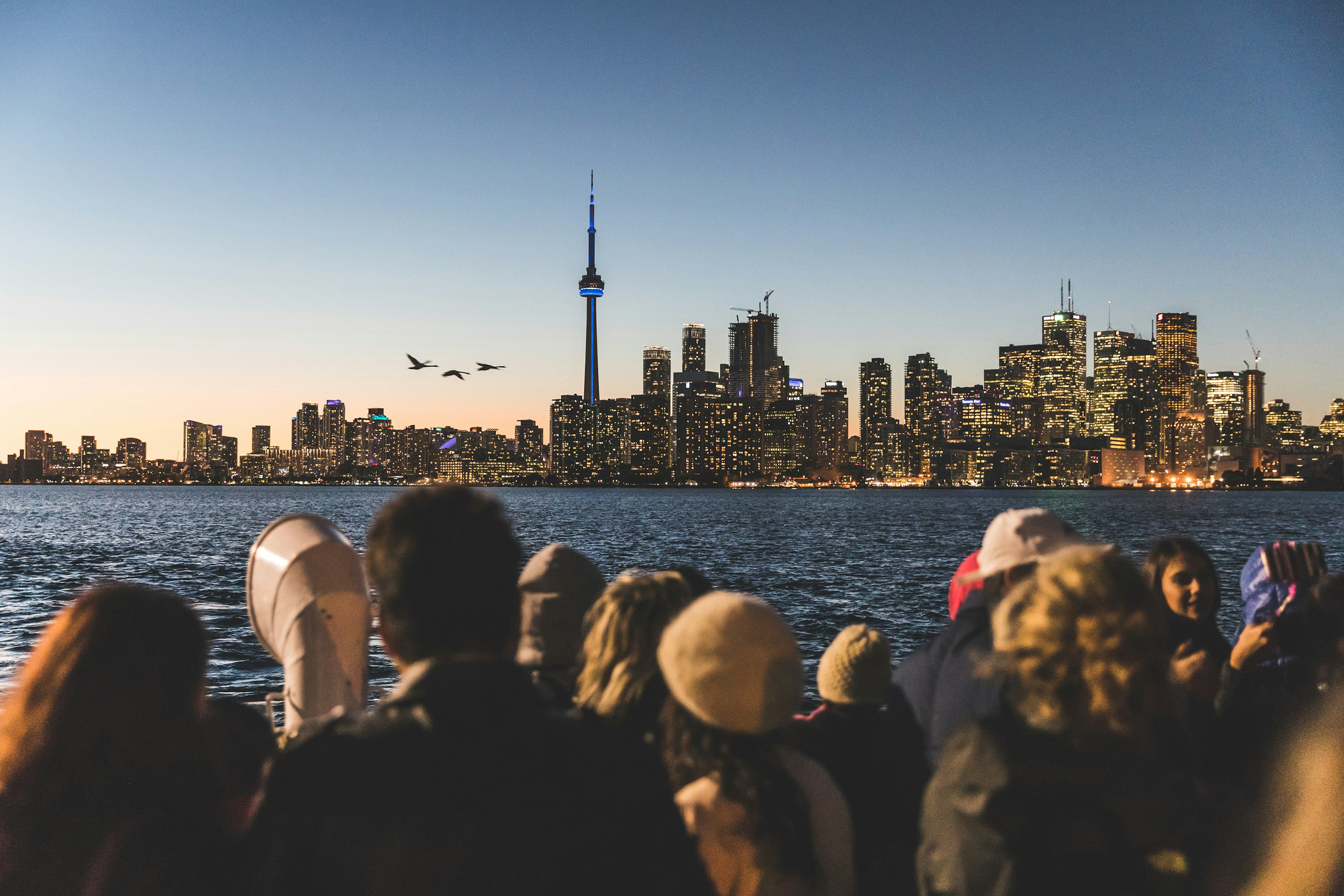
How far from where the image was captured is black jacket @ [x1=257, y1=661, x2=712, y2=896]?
178 cm

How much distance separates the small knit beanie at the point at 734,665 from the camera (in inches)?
86.0

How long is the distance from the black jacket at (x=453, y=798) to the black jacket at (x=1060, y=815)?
80 centimetres

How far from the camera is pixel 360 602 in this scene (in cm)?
480

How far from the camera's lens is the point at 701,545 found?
2406 inches

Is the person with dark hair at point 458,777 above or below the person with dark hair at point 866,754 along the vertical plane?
above

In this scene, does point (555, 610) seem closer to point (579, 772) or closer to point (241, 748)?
point (241, 748)

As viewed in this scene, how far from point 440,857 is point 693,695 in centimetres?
70

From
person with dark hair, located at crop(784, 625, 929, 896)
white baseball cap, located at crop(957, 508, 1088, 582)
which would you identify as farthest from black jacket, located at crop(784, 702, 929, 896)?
white baseball cap, located at crop(957, 508, 1088, 582)

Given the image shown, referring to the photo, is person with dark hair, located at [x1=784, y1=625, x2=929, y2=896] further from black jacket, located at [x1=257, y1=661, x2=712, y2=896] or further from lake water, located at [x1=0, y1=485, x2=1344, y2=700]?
lake water, located at [x1=0, y1=485, x2=1344, y2=700]

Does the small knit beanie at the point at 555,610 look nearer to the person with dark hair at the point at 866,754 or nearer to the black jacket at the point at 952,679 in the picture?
the person with dark hair at the point at 866,754

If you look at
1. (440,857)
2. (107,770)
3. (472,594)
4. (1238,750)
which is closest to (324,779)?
(440,857)

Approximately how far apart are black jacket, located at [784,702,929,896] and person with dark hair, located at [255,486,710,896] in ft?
4.97

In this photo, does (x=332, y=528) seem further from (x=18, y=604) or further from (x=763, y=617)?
(x=18, y=604)

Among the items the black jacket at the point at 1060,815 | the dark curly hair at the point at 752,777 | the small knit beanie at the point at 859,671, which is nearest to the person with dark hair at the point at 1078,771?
the black jacket at the point at 1060,815
